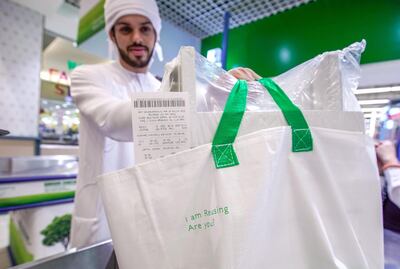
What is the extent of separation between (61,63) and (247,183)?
4.77m

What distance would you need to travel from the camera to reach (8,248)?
1.57 meters

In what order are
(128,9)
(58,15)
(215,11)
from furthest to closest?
(58,15) → (215,11) → (128,9)

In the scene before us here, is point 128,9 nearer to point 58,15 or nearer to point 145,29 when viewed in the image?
point 145,29

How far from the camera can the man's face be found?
1.04m

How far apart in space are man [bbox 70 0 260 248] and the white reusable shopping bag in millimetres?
533

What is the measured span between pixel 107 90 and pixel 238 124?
675 millimetres

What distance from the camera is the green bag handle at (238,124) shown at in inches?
15.6

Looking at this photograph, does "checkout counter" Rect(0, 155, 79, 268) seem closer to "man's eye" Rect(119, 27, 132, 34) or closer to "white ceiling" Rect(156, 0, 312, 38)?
"man's eye" Rect(119, 27, 132, 34)

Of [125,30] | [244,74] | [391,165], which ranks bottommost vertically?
[391,165]

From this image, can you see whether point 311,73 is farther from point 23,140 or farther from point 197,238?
point 23,140

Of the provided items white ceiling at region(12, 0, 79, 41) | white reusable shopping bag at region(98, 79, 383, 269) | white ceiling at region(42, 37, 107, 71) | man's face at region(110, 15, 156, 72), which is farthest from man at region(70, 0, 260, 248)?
white ceiling at region(42, 37, 107, 71)

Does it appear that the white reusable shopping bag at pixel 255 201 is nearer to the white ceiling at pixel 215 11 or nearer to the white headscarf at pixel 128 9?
the white headscarf at pixel 128 9

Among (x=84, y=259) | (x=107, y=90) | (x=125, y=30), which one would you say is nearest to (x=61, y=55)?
(x=125, y=30)

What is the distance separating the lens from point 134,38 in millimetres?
1027
